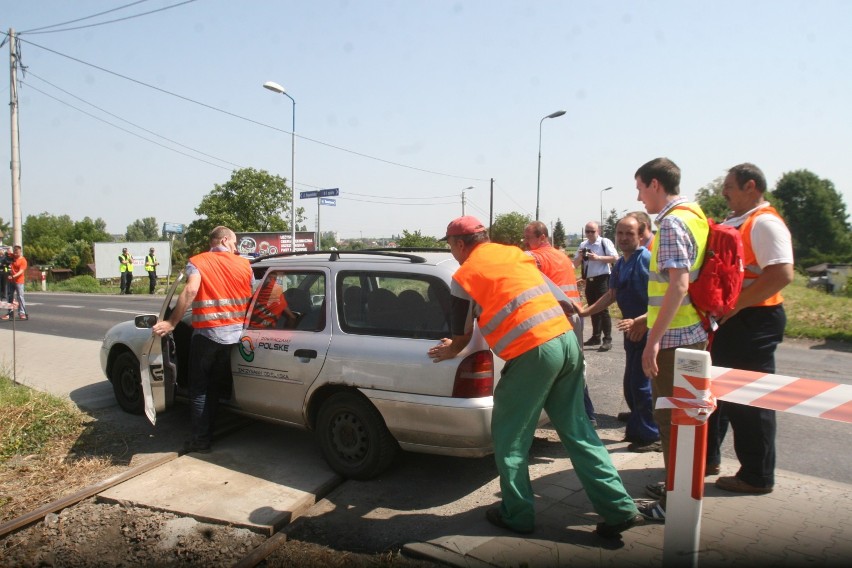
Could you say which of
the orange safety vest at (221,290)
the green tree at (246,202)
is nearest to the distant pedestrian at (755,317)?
the orange safety vest at (221,290)

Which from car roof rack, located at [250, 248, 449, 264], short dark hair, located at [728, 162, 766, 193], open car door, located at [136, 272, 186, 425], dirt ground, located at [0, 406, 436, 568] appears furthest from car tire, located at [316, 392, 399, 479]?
short dark hair, located at [728, 162, 766, 193]

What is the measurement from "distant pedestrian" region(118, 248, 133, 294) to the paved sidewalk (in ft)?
85.3

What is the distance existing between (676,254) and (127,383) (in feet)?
17.8

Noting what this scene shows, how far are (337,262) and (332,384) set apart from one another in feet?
3.22

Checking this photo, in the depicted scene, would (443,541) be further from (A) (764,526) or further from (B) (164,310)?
(B) (164,310)

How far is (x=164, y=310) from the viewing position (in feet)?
18.3

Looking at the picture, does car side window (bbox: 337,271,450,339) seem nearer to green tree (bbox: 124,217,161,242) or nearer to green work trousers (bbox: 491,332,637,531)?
green work trousers (bbox: 491,332,637,531)

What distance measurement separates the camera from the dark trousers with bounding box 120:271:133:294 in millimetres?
27847

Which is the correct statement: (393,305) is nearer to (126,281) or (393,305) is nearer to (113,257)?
(126,281)

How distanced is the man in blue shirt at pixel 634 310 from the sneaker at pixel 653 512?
119 centimetres

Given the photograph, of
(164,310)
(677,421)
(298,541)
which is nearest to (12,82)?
(164,310)

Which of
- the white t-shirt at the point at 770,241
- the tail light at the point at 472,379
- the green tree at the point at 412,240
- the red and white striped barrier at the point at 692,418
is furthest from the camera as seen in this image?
the green tree at the point at 412,240

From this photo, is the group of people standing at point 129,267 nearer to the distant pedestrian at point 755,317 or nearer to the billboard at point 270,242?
→ the billboard at point 270,242

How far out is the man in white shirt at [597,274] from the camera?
30.6ft
